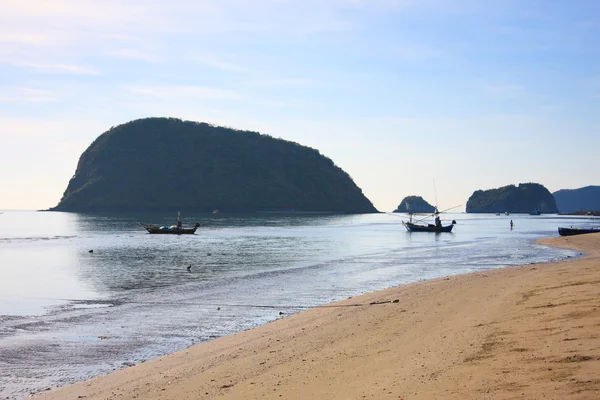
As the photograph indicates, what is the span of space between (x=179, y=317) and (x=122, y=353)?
5762mm

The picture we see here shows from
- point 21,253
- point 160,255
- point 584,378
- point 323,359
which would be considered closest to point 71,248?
point 21,253

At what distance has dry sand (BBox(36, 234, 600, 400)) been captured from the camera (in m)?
8.73

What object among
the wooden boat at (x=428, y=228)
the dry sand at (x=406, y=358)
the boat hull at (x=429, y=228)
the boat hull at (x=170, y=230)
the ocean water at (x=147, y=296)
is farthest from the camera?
the wooden boat at (x=428, y=228)

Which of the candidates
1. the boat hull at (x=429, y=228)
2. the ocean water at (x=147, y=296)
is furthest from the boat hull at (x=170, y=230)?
the ocean water at (x=147, y=296)

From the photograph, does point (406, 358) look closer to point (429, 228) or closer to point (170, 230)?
point (170, 230)

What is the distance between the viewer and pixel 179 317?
21.1 metres

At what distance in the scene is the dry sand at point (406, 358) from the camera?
28.7 ft

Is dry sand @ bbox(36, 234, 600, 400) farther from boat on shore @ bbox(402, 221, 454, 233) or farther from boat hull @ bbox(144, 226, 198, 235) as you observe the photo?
boat on shore @ bbox(402, 221, 454, 233)

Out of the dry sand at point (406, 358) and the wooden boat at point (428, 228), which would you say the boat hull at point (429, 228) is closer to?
the wooden boat at point (428, 228)

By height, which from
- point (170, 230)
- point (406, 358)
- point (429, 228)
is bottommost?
point (406, 358)

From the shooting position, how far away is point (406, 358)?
437 inches

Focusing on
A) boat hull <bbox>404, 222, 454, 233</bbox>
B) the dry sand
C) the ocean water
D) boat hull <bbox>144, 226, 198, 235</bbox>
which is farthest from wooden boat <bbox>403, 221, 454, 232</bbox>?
the dry sand

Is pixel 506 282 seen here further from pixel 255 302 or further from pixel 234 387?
pixel 234 387

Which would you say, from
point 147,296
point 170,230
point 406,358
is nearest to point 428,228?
point 170,230
